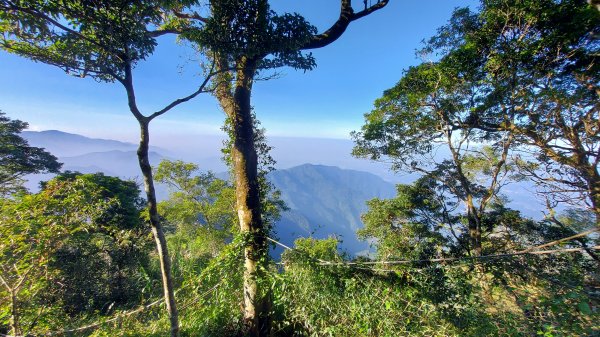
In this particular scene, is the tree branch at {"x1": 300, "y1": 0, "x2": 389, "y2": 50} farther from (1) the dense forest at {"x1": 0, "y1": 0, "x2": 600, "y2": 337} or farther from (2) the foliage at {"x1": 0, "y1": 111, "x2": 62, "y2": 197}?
(2) the foliage at {"x1": 0, "y1": 111, "x2": 62, "y2": 197}

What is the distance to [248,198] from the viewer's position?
4.25 metres

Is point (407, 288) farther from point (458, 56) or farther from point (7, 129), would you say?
point (7, 129)

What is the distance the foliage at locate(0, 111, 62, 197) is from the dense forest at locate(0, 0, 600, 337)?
1325cm

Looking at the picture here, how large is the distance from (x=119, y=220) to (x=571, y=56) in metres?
18.0

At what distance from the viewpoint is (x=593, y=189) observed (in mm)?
5629

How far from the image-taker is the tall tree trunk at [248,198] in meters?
3.85

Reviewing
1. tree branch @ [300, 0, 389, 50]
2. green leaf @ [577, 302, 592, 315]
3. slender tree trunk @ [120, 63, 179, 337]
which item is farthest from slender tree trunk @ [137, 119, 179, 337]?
green leaf @ [577, 302, 592, 315]

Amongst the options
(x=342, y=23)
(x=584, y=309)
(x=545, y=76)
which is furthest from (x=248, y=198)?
(x=545, y=76)

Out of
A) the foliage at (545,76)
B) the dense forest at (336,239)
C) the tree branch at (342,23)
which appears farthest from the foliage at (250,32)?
the foliage at (545,76)

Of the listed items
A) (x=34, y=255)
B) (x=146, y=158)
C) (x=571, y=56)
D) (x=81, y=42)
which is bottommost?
(x=34, y=255)

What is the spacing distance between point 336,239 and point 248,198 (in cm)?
235

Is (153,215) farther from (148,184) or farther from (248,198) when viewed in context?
(248,198)

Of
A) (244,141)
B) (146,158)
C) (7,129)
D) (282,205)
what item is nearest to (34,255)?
(146,158)

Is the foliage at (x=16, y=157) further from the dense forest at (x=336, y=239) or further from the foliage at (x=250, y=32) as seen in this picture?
the foliage at (x=250, y=32)
